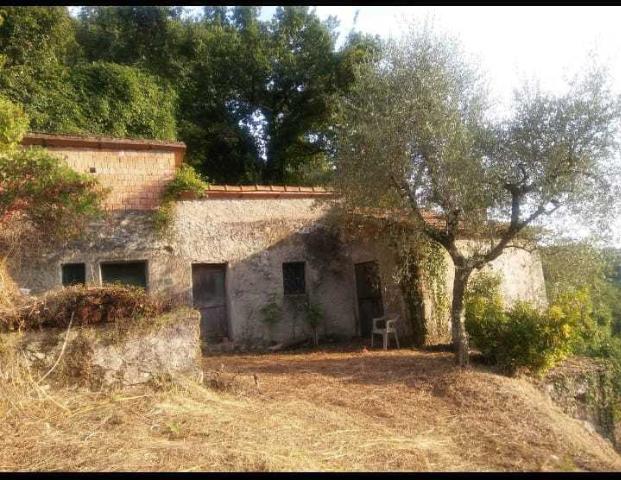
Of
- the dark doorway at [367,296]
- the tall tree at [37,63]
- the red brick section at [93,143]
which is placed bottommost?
the dark doorway at [367,296]

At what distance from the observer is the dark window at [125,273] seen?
35.5 ft

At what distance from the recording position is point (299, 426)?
5840mm

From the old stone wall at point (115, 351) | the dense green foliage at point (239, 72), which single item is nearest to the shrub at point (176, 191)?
the old stone wall at point (115, 351)

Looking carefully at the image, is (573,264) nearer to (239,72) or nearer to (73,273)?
(73,273)

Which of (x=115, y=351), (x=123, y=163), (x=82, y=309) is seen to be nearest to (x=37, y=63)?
(x=123, y=163)

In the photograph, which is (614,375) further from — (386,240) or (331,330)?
(331,330)

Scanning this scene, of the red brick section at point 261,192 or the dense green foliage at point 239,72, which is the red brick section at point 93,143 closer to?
the red brick section at point 261,192

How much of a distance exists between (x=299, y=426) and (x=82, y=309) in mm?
3122

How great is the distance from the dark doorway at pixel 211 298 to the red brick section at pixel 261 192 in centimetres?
167

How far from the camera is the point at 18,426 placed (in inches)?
210

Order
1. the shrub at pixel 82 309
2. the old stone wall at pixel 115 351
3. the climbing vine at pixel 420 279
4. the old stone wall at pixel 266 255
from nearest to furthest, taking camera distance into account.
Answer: the old stone wall at pixel 115 351 < the shrub at pixel 82 309 < the climbing vine at pixel 420 279 < the old stone wall at pixel 266 255

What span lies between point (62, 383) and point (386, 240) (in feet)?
22.9

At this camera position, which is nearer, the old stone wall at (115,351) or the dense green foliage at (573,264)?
the old stone wall at (115,351)

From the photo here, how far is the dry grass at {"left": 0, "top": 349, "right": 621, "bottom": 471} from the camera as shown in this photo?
480 centimetres
